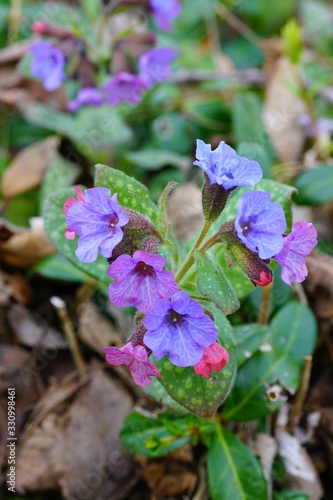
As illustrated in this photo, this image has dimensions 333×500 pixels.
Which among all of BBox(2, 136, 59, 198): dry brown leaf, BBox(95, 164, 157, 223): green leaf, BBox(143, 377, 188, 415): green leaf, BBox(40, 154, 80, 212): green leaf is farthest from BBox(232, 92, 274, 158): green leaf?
BBox(143, 377, 188, 415): green leaf

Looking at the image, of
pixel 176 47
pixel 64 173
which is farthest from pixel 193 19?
pixel 64 173

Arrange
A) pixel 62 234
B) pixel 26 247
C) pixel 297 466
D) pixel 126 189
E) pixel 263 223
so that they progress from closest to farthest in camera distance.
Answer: pixel 263 223
pixel 126 189
pixel 62 234
pixel 297 466
pixel 26 247

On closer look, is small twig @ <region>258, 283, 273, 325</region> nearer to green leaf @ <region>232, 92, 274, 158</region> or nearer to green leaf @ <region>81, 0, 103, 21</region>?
green leaf @ <region>232, 92, 274, 158</region>

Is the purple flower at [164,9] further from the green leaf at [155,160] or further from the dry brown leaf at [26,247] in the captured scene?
the dry brown leaf at [26,247]

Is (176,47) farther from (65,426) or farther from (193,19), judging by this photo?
(65,426)

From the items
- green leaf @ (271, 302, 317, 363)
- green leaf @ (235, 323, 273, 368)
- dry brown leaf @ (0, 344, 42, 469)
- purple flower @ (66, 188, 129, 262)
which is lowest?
dry brown leaf @ (0, 344, 42, 469)

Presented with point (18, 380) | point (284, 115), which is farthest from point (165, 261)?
point (284, 115)

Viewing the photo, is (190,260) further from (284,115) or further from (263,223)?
(284,115)
